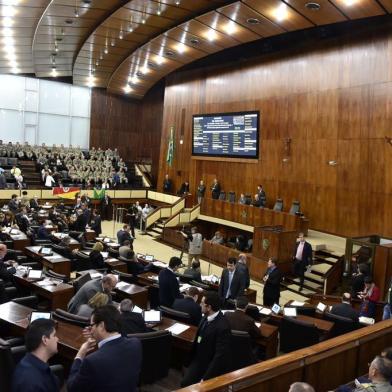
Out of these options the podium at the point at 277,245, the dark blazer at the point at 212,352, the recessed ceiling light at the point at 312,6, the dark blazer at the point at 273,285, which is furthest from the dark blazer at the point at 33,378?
the recessed ceiling light at the point at 312,6

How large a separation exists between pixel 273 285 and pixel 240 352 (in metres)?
3.76

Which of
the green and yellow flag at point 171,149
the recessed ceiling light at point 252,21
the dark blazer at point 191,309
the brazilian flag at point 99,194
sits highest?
the recessed ceiling light at point 252,21

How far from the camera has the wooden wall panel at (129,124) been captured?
24.3 metres

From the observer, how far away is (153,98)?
2477 cm

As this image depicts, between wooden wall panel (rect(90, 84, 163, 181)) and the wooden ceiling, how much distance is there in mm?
4989

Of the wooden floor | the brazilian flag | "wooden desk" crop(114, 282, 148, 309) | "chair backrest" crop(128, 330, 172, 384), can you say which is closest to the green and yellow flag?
the brazilian flag

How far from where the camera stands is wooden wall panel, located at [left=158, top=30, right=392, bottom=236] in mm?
12219

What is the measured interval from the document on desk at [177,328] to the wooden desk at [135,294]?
131 centimetres

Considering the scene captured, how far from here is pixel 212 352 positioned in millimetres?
3600

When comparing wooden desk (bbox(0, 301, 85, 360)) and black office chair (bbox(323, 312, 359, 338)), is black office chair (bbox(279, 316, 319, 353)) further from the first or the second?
wooden desk (bbox(0, 301, 85, 360))

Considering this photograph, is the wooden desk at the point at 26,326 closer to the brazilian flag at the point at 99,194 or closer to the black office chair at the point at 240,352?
the black office chair at the point at 240,352

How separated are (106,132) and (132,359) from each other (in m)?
23.0

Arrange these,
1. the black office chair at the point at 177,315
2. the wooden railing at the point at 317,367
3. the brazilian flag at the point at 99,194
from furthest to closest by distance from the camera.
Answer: the brazilian flag at the point at 99,194 < the black office chair at the point at 177,315 < the wooden railing at the point at 317,367

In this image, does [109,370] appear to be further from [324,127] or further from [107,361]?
[324,127]
